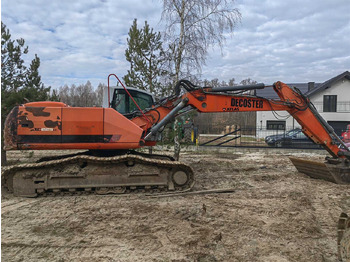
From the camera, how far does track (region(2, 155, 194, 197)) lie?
586 cm

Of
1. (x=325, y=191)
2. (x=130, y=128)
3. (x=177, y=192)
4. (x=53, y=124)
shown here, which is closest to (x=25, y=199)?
(x=53, y=124)

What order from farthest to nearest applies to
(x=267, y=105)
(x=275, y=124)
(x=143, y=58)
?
(x=275, y=124)
(x=143, y=58)
(x=267, y=105)

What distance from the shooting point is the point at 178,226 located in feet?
14.0

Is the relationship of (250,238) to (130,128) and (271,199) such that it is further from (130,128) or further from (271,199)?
(130,128)

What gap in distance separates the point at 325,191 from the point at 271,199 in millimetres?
1624

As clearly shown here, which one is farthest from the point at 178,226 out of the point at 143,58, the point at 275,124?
the point at 275,124

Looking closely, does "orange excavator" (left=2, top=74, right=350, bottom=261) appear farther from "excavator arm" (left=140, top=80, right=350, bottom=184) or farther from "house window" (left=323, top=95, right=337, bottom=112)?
"house window" (left=323, top=95, right=337, bottom=112)

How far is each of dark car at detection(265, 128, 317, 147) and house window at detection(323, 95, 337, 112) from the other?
11.2m

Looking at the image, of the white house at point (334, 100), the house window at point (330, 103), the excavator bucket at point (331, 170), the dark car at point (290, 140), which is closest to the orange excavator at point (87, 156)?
the excavator bucket at point (331, 170)

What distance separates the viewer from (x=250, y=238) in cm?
388

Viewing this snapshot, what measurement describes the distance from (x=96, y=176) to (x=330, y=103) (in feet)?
96.5

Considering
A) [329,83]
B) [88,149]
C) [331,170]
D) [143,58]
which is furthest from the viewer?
[329,83]

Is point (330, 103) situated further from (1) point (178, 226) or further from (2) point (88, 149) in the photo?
(1) point (178, 226)

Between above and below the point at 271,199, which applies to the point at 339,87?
above
